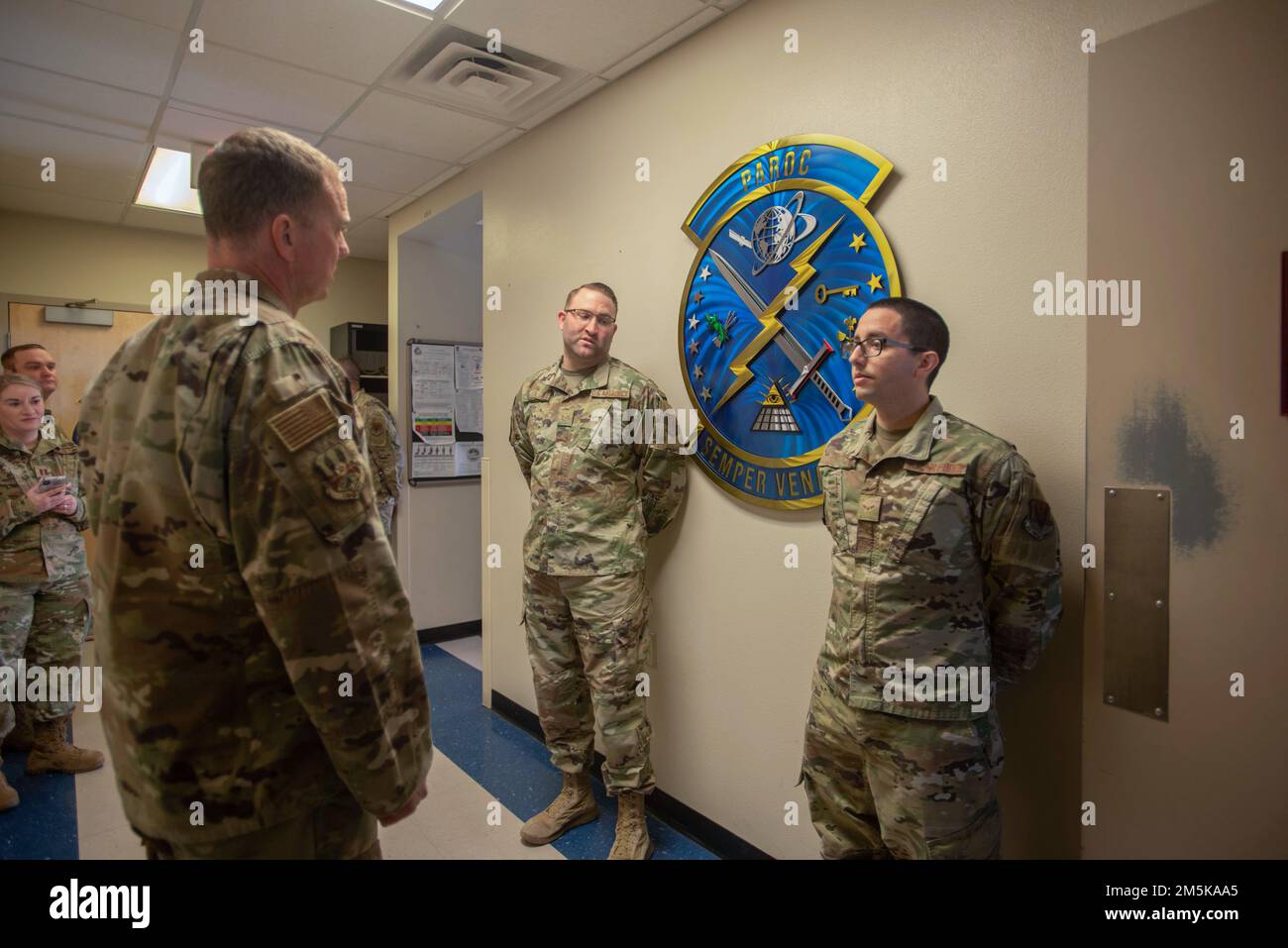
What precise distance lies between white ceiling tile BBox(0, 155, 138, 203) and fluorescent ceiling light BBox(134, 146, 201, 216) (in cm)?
8

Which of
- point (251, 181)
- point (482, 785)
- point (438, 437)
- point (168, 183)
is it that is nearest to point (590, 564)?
point (482, 785)

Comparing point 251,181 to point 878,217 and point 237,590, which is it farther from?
point 878,217

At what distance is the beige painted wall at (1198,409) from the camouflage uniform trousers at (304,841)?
1.37 m

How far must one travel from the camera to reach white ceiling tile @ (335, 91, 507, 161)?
Answer: 2.82 meters

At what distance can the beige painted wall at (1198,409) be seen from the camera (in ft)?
3.82

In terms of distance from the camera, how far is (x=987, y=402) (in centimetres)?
156

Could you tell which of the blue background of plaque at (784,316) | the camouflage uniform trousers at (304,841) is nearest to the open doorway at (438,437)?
the blue background of plaque at (784,316)

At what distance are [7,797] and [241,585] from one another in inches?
96.1

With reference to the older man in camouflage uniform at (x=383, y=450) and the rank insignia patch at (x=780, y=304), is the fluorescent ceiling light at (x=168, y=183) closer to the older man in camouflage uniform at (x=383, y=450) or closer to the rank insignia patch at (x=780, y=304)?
the older man in camouflage uniform at (x=383, y=450)

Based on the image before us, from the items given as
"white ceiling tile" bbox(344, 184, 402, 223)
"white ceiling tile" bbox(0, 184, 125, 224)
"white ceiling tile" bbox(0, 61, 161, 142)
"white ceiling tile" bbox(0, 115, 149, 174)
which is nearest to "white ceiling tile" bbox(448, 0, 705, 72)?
"white ceiling tile" bbox(0, 61, 161, 142)

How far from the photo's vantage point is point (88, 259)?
4.40 meters

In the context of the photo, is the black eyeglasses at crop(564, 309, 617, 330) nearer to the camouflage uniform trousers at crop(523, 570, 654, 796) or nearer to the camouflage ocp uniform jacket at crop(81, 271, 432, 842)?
the camouflage uniform trousers at crop(523, 570, 654, 796)

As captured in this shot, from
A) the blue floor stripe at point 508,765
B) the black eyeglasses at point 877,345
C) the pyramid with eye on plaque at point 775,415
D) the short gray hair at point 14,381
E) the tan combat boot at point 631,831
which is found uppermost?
the short gray hair at point 14,381

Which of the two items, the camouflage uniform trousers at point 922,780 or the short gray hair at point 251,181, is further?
the camouflage uniform trousers at point 922,780
